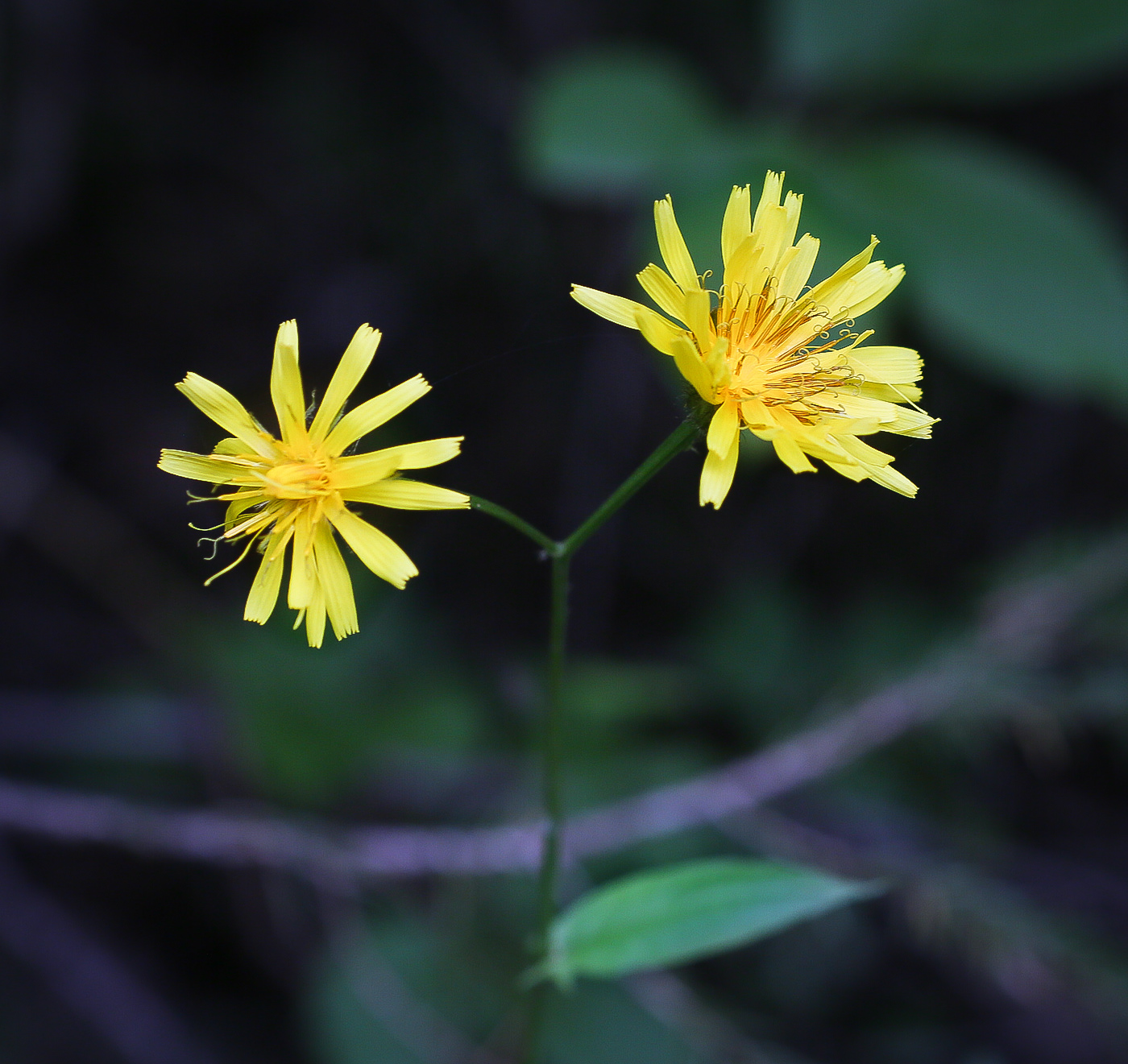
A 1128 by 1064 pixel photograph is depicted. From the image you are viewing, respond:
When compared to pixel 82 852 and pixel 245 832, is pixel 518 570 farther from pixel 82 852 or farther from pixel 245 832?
pixel 82 852

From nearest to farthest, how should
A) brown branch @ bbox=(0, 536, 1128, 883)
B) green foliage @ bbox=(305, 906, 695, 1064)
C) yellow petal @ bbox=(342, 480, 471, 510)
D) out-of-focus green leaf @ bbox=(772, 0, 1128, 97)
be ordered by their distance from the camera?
yellow petal @ bbox=(342, 480, 471, 510) < green foliage @ bbox=(305, 906, 695, 1064) < brown branch @ bbox=(0, 536, 1128, 883) < out-of-focus green leaf @ bbox=(772, 0, 1128, 97)

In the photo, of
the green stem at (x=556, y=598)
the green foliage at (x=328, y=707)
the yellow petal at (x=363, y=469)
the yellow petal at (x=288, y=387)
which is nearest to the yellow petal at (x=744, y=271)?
the green stem at (x=556, y=598)

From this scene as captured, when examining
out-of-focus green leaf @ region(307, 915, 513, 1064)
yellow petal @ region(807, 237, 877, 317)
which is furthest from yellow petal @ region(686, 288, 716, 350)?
out-of-focus green leaf @ region(307, 915, 513, 1064)

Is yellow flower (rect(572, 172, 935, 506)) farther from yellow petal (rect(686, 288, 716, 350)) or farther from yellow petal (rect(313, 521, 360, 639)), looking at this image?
yellow petal (rect(313, 521, 360, 639))

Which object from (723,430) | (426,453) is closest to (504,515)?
(426,453)

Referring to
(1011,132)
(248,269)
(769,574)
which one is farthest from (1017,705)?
(248,269)

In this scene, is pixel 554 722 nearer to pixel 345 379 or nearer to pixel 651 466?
pixel 651 466
